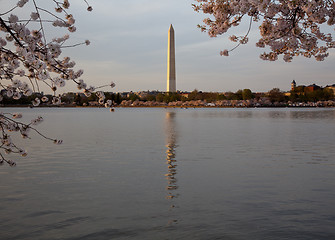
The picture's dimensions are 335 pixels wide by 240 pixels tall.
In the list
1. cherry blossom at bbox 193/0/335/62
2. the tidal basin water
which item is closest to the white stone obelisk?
the tidal basin water

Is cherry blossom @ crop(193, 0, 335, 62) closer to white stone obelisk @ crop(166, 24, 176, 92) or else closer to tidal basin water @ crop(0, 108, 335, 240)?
tidal basin water @ crop(0, 108, 335, 240)

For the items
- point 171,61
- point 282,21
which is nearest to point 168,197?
point 282,21

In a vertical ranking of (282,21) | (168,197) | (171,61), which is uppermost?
(171,61)

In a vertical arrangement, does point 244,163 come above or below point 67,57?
below

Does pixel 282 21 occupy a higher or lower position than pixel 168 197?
higher

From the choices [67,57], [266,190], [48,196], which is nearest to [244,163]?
[266,190]

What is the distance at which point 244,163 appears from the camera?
19.6 metres

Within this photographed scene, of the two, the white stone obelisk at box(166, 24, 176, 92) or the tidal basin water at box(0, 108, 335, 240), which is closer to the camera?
the tidal basin water at box(0, 108, 335, 240)

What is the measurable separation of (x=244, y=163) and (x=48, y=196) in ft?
33.7

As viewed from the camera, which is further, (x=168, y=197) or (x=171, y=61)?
(x=171, y=61)

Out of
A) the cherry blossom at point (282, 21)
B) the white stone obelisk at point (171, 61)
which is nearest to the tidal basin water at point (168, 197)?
the cherry blossom at point (282, 21)

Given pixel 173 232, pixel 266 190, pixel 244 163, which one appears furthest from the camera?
pixel 244 163

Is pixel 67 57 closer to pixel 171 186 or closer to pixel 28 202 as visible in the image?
pixel 28 202

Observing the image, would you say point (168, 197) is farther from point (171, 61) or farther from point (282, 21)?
point (171, 61)
